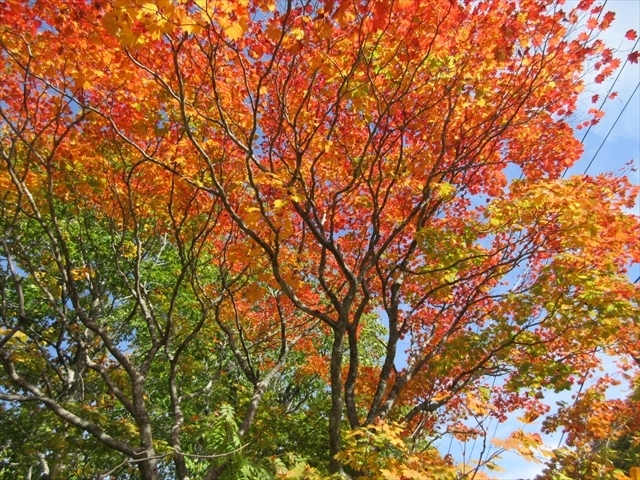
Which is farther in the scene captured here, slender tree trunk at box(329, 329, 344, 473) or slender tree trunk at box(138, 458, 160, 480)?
slender tree trunk at box(138, 458, 160, 480)

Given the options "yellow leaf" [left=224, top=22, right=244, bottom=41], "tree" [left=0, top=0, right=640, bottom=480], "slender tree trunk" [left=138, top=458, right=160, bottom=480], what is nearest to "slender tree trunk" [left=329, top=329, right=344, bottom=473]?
"tree" [left=0, top=0, right=640, bottom=480]

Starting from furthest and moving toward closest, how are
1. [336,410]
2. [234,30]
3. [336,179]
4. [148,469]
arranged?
1. [336,179]
2. [148,469]
3. [336,410]
4. [234,30]

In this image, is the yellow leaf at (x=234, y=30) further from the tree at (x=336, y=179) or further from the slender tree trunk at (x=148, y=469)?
the slender tree trunk at (x=148, y=469)

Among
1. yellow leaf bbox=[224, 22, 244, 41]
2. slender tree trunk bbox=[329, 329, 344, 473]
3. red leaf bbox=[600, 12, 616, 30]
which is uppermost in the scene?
red leaf bbox=[600, 12, 616, 30]

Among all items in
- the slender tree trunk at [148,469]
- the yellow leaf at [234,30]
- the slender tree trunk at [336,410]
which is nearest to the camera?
the yellow leaf at [234,30]

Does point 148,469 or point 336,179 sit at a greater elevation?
point 336,179

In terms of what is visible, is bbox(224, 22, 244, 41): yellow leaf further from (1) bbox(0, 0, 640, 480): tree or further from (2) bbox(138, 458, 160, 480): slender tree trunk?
(2) bbox(138, 458, 160, 480): slender tree trunk

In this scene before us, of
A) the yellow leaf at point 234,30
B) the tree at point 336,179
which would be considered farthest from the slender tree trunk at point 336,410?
the yellow leaf at point 234,30

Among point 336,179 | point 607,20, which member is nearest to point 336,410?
point 336,179

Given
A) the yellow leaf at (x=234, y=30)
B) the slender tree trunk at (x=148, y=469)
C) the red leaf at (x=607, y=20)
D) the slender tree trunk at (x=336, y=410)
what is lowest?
the slender tree trunk at (x=148, y=469)

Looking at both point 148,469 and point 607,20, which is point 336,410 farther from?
point 607,20

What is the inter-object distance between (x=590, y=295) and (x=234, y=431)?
18.2 ft

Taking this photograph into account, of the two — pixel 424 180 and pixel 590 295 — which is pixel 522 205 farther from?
pixel 424 180

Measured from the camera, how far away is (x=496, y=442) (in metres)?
4.31
